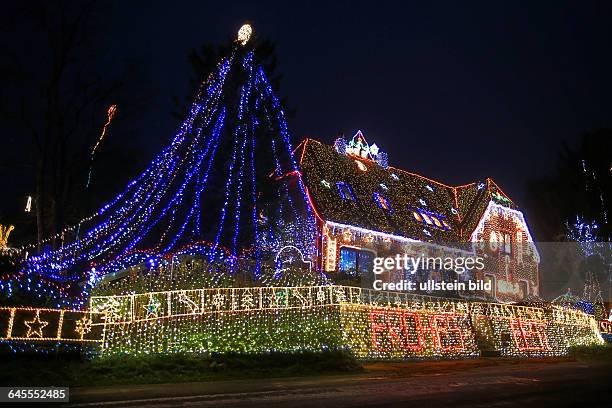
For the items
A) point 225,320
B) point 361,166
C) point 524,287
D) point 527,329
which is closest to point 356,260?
point 361,166

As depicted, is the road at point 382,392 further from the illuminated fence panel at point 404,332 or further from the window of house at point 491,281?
the window of house at point 491,281

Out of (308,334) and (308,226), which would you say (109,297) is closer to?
(308,334)

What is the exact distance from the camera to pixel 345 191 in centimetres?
2773

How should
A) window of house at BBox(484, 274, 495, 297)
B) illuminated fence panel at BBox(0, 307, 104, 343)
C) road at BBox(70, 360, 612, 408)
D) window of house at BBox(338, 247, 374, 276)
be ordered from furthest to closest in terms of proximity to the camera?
window of house at BBox(484, 274, 495, 297)
window of house at BBox(338, 247, 374, 276)
illuminated fence panel at BBox(0, 307, 104, 343)
road at BBox(70, 360, 612, 408)

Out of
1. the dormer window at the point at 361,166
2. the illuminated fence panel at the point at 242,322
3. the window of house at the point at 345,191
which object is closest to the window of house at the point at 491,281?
the dormer window at the point at 361,166

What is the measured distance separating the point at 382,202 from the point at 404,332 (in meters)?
13.6

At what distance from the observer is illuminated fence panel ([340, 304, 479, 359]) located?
15.3 m

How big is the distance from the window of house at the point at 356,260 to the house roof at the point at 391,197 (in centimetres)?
139

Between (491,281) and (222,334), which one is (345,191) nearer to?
(491,281)

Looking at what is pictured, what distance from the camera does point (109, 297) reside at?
47.9 feet

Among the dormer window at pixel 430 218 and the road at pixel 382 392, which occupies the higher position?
the dormer window at pixel 430 218

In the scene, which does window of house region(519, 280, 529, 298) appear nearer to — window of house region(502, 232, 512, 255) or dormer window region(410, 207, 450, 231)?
window of house region(502, 232, 512, 255)

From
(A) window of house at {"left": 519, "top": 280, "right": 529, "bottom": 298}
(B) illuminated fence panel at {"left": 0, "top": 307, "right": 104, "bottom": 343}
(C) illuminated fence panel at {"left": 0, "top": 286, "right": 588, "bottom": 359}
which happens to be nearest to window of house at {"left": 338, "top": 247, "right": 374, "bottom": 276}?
(C) illuminated fence panel at {"left": 0, "top": 286, "right": 588, "bottom": 359}

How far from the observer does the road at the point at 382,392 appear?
8547 mm
